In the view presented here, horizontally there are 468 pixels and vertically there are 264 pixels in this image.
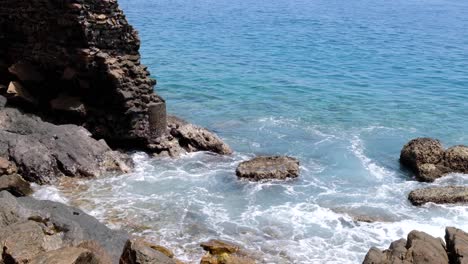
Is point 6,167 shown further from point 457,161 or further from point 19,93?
point 457,161

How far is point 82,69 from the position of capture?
20.9 metres

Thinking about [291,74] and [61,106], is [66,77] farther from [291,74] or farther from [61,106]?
[291,74]

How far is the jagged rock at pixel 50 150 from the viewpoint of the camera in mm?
18266

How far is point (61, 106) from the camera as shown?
21344 mm

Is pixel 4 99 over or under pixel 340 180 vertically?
over

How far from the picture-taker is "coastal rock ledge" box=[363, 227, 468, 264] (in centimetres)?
1179

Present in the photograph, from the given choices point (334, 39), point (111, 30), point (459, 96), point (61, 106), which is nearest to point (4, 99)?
point (61, 106)

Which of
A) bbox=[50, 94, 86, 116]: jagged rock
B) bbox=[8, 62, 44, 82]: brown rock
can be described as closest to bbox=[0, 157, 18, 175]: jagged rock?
bbox=[50, 94, 86, 116]: jagged rock

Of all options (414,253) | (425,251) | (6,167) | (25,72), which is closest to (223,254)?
(414,253)

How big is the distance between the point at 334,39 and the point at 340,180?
35718 mm

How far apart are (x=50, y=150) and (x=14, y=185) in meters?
3.49

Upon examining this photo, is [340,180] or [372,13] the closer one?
[340,180]

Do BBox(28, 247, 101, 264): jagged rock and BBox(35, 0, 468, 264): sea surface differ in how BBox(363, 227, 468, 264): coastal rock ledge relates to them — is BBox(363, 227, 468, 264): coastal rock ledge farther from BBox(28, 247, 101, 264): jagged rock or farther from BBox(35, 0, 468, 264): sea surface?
BBox(28, 247, 101, 264): jagged rock

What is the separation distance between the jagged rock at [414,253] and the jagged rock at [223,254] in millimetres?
3514
